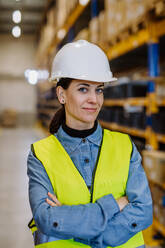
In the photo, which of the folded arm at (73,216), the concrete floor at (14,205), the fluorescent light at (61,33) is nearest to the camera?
the folded arm at (73,216)

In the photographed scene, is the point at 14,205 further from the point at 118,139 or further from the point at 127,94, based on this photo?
the point at 118,139

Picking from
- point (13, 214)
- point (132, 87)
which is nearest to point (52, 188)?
point (13, 214)

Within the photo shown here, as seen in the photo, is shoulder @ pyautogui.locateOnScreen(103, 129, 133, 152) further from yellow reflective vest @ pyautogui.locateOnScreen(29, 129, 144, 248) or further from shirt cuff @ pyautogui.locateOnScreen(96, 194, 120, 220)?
shirt cuff @ pyautogui.locateOnScreen(96, 194, 120, 220)

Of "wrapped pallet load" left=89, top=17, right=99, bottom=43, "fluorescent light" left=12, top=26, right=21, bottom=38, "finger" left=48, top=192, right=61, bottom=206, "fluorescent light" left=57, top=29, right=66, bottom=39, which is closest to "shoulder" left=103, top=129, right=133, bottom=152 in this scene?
"finger" left=48, top=192, right=61, bottom=206

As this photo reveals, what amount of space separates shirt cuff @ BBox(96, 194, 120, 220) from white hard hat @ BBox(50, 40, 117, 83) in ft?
1.76

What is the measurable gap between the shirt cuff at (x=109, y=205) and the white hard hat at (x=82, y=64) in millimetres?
537

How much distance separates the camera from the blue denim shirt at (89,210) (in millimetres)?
1390

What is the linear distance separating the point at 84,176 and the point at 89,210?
18 cm

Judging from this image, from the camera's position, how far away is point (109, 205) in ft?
4.77

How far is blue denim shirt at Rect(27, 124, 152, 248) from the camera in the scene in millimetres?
1390

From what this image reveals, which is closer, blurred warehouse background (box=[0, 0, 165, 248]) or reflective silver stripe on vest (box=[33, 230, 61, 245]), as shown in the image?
reflective silver stripe on vest (box=[33, 230, 61, 245])

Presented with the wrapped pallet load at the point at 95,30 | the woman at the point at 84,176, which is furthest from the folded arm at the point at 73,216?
the wrapped pallet load at the point at 95,30

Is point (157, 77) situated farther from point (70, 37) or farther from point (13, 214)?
point (70, 37)

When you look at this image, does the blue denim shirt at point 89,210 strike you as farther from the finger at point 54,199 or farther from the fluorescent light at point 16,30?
the fluorescent light at point 16,30
